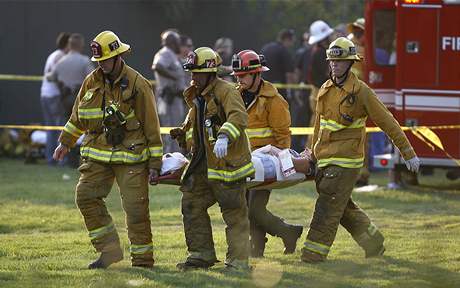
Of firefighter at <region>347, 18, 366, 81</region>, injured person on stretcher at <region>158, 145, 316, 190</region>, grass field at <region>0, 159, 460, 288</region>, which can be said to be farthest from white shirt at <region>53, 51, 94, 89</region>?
injured person on stretcher at <region>158, 145, 316, 190</region>

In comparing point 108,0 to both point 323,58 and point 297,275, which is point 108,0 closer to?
point 323,58

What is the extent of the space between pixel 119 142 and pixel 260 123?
4.62 ft

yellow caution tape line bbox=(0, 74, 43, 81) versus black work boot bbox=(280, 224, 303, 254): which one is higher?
yellow caution tape line bbox=(0, 74, 43, 81)

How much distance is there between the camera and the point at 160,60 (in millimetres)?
16734

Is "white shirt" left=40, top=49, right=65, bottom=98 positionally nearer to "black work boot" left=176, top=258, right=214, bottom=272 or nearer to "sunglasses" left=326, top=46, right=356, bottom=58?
"sunglasses" left=326, top=46, right=356, bottom=58

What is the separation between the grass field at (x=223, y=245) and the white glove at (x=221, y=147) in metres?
0.94

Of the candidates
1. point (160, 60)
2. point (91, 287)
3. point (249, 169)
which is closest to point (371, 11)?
point (160, 60)

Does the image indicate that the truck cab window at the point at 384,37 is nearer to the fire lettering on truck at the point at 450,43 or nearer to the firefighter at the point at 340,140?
the fire lettering on truck at the point at 450,43

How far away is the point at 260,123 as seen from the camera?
31.9 ft

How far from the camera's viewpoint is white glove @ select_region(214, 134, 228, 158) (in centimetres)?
823

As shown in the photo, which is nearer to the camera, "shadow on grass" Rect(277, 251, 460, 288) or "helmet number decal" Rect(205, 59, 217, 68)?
"shadow on grass" Rect(277, 251, 460, 288)

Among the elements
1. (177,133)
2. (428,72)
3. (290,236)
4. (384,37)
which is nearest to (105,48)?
(177,133)

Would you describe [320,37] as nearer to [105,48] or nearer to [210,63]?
[210,63]

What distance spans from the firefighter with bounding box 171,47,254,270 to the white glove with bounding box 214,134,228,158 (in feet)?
0.71
